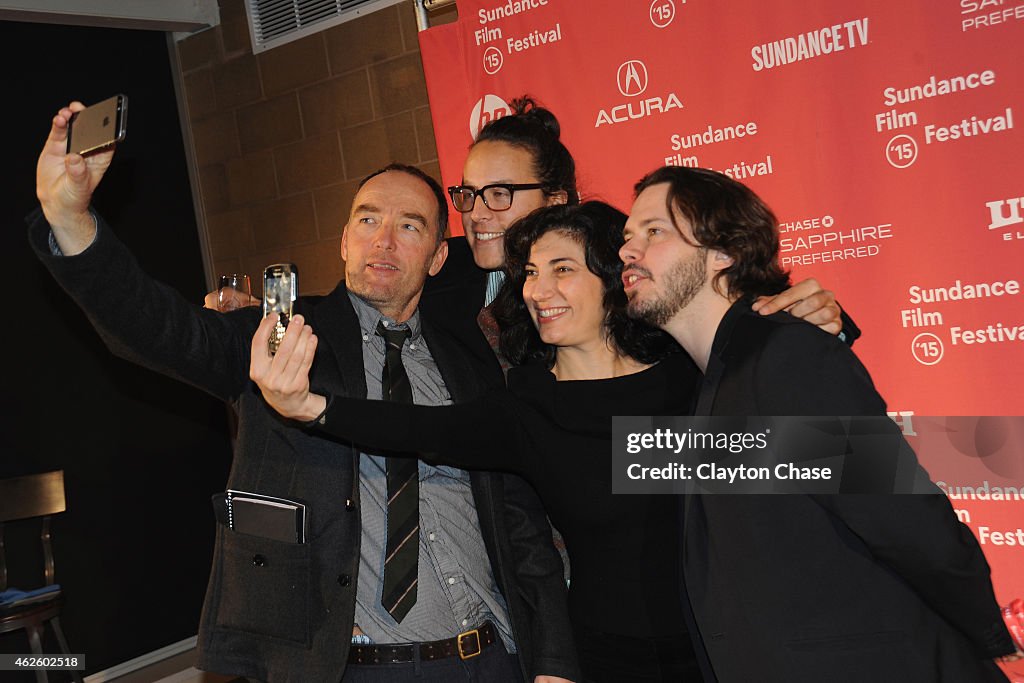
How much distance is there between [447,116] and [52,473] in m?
2.69

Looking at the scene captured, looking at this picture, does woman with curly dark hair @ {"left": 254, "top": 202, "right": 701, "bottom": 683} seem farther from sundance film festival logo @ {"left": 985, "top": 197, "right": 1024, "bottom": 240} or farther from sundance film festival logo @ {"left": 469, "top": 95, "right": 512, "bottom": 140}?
sundance film festival logo @ {"left": 469, "top": 95, "right": 512, "bottom": 140}

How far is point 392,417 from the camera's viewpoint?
76.8 inches

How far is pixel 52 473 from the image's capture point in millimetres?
4648

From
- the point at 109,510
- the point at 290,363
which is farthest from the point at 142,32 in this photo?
the point at 290,363

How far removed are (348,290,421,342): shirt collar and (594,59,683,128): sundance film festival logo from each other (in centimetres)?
160


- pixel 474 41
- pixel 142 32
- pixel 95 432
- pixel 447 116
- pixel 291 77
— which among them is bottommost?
pixel 95 432

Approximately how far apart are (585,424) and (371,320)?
0.62m

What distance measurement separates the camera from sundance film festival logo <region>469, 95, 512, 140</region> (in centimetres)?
385

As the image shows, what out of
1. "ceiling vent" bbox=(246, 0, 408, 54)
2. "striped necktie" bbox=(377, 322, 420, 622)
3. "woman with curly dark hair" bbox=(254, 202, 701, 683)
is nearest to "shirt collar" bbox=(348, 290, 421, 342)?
"striped necktie" bbox=(377, 322, 420, 622)

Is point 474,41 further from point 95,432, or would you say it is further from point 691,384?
point 95,432

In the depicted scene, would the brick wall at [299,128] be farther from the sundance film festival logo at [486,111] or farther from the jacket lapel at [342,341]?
the jacket lapel at [342,341]

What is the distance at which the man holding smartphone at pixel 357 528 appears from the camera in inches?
77.0

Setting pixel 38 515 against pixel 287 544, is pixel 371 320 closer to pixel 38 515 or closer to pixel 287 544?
pixel 287 544

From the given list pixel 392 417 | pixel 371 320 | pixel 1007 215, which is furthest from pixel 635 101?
pixel 392 417
